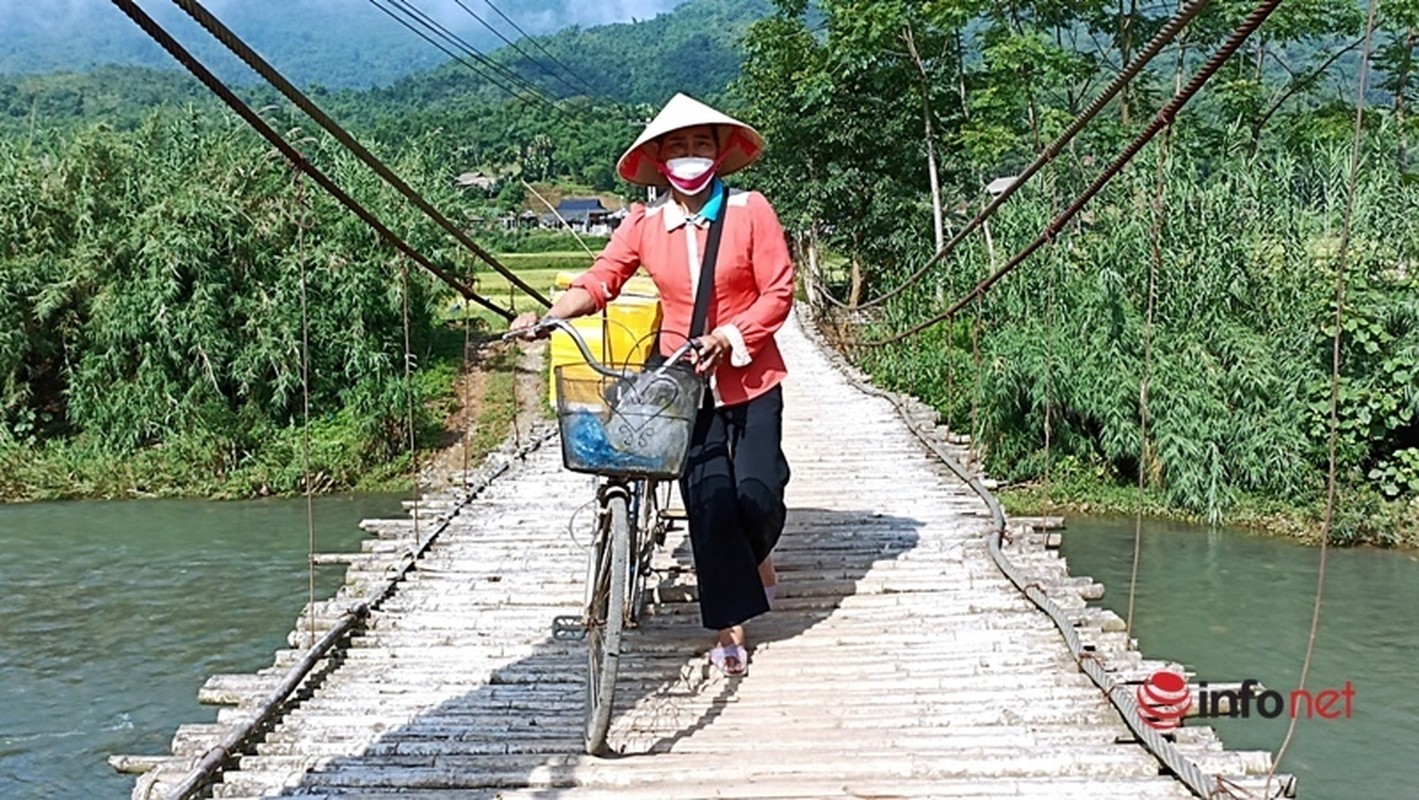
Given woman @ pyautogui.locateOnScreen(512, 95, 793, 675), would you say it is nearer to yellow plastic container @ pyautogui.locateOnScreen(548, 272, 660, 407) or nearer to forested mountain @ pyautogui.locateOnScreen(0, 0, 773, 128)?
yellow plastic container @ pyautogui.locateOnScreen(548, 272, 660, 407)

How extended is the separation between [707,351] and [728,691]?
0.82 m

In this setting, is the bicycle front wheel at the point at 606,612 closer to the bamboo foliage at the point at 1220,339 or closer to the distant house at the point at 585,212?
the bamboo foliage at the point at 1220,339

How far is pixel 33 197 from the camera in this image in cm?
1305

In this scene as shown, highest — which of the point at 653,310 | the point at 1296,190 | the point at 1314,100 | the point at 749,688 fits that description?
the point at 1314,100

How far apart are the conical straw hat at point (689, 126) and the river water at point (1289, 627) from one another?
4302 mm

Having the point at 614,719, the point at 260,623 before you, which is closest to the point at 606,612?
the point at 614,719

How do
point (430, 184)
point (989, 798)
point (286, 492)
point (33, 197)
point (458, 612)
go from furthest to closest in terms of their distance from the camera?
point (430, 184) < point (33, 197) < point (286, 492) < point (458, 612) < point (989, 798)

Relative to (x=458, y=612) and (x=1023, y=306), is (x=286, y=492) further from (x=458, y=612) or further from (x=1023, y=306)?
(x=458, y=612)

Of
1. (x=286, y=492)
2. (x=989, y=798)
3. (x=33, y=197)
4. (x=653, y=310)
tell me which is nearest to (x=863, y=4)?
(x=286, y=492)

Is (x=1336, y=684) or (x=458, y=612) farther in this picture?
(x=1336, y=684)

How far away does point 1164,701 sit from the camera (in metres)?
2.43

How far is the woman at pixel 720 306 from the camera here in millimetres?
2775

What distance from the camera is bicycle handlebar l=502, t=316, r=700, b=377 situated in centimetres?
228

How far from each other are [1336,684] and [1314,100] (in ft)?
28.9
